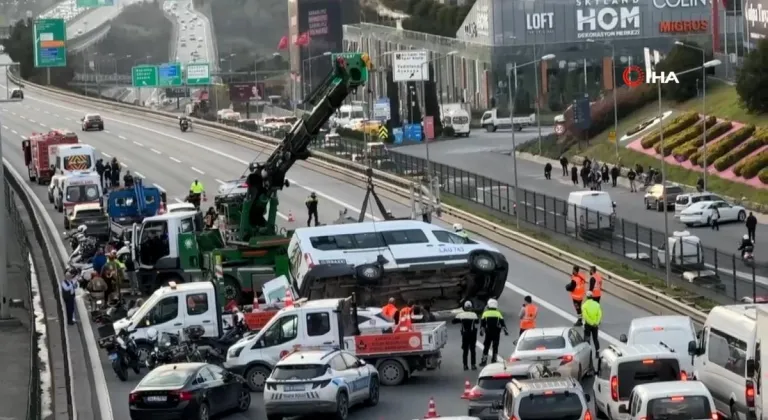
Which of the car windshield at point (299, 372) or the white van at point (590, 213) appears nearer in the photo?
the car windshield at point (299, 372)

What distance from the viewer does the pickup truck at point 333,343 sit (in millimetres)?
33312

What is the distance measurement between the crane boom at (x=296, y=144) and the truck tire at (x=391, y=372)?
48.2 ft

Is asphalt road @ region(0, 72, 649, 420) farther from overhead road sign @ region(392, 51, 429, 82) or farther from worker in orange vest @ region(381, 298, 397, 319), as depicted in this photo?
overhead road sign @ region(392, 51, 429, 82)

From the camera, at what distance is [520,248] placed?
181 ft

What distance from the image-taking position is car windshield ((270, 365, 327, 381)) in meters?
29.5

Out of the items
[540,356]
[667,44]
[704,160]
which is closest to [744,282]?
[540,356]

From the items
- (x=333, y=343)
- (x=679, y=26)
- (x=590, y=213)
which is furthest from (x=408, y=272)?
(x=679, y=26)

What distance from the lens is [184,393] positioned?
96.2 feet

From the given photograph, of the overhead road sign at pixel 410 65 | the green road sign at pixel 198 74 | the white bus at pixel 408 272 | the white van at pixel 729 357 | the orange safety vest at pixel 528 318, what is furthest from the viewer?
the green road sign at pixel 198 74

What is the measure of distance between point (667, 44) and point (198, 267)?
254 ft

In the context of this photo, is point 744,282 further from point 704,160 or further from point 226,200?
point 704,160

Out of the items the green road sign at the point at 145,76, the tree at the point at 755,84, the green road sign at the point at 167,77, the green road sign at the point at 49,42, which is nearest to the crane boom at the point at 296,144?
the tree at the point at 755,84

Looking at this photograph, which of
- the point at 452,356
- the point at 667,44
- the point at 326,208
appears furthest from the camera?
the point at 667,44

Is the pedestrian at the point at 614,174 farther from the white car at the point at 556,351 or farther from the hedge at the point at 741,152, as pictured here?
the white car at the point at 556,351
